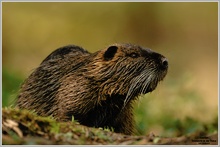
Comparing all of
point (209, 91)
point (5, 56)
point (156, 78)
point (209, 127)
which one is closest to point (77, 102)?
point (156, 78)

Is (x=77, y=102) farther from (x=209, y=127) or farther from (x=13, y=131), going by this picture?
(x=209, y=127)

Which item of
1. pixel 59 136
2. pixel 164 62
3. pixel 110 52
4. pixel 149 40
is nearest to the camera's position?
pixel 59 136

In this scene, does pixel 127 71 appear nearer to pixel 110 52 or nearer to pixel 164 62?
pixel 110 52

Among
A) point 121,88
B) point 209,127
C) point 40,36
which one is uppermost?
point 40,36

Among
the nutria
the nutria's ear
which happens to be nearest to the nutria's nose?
the nutria

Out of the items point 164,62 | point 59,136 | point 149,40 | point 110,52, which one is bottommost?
point 59,136

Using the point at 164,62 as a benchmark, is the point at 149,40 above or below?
above

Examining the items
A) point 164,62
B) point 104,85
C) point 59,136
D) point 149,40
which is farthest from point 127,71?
point 149,40

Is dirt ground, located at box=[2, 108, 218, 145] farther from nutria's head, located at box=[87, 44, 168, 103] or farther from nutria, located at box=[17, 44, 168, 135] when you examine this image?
nutria's head, located at box=[87, 44, 168, 103]
